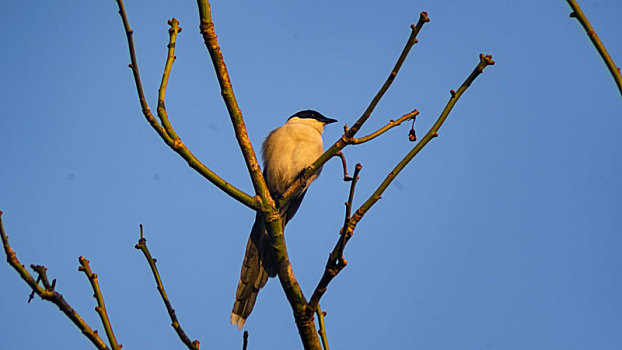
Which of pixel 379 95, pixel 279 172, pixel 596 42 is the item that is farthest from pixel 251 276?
pixel 596 42

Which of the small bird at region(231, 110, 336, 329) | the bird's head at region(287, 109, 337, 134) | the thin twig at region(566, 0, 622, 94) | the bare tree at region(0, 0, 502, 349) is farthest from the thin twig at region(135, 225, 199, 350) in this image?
the bird's head at region(287, 109, 337, 134)

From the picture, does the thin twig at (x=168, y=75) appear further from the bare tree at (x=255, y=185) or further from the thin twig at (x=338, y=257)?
the thin twig at (x=338, y=257)

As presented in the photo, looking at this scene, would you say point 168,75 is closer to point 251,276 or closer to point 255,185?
point 255,185

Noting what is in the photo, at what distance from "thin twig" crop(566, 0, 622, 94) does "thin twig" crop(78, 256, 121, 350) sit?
169 cm

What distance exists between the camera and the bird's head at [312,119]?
6598 millimetres

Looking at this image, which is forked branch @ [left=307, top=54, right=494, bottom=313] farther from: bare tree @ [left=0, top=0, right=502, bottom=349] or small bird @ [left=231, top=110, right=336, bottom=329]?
small bird @ [left=231, top=110, right=336, bottom=329]

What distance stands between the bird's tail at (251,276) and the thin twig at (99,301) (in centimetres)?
204

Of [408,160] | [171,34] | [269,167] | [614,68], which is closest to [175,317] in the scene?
[408,160]

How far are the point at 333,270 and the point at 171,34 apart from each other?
1.28 meters

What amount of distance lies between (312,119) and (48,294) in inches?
190

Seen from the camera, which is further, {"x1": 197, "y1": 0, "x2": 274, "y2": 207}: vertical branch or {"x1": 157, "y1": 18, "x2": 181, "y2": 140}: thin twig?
{"x1": 197, "y1": 0, "x2": 274, "y2": 207}: vertical branch

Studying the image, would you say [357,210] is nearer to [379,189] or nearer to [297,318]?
[379,189]

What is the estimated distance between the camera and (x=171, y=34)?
2836 millimetres

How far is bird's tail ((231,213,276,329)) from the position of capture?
4266mm
